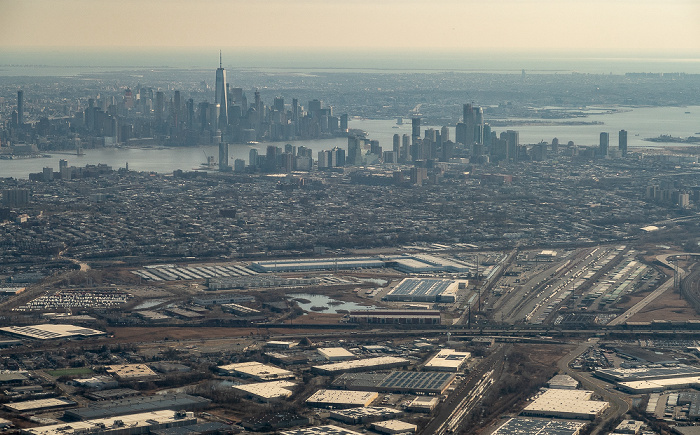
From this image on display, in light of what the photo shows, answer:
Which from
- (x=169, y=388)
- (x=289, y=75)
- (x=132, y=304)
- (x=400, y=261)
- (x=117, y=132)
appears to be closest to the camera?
(x=169, y=388)

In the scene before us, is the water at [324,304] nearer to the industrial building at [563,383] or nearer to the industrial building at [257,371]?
the industrial building at [257,371]

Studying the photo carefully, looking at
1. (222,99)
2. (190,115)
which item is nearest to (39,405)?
(190,115)

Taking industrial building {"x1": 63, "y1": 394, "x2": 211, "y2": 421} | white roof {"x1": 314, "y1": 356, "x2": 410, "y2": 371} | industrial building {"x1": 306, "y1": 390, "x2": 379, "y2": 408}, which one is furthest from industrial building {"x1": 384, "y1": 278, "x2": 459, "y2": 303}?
industrial building {"x1": 63, "y1": 394, "x2": 211, "y2": 421}

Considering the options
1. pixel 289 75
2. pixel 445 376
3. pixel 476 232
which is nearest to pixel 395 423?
pixel 445 376

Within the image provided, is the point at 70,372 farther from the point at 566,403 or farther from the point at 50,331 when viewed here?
the point at 566,403

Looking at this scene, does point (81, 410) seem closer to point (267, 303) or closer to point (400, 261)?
point (267, 303)
